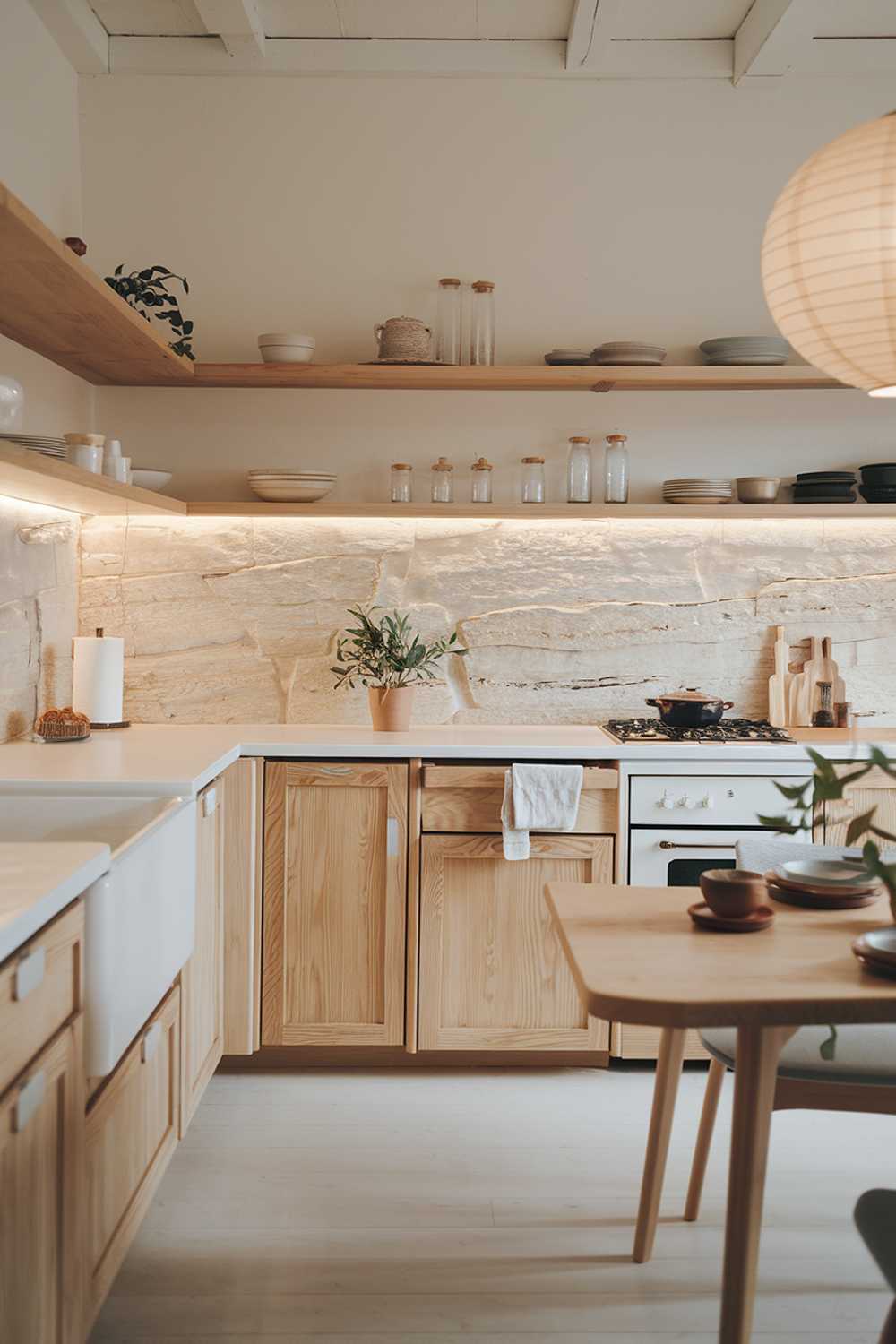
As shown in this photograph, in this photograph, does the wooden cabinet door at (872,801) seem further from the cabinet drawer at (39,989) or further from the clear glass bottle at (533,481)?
the cabinet drawer at (39,989)

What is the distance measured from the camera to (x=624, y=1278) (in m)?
2.31

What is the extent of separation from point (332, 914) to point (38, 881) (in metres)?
1.71

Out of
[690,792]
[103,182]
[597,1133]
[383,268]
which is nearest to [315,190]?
[383,268]

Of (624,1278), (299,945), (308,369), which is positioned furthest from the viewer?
(308,369)

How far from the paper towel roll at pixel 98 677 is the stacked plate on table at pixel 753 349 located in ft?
6.87

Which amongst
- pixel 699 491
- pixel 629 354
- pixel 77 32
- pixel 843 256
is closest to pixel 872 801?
pixel 699 491

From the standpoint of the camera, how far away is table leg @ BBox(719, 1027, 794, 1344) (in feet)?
5.66

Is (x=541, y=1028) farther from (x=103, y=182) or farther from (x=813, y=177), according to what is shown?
(x=103, y=182)

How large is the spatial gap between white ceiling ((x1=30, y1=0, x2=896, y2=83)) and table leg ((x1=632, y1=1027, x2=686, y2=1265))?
2927mm

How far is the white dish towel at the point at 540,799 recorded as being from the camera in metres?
3.23

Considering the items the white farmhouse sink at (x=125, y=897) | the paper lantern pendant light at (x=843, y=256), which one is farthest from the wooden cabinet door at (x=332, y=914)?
the paper lantern pendant light at (x=843, y=256)

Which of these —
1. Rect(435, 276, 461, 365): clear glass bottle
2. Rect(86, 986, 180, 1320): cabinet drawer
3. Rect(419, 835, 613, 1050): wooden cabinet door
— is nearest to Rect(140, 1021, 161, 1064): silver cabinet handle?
Rect(86, 986, 180, 1320): cabinet drawer

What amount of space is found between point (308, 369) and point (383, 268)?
1.78ft

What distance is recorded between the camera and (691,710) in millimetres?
3561
